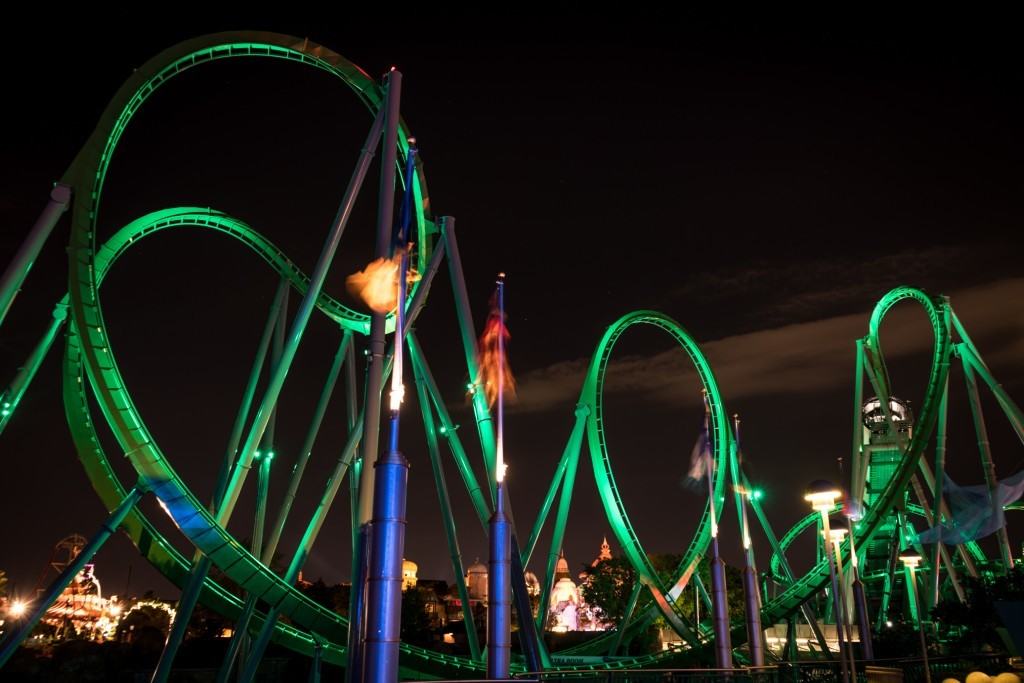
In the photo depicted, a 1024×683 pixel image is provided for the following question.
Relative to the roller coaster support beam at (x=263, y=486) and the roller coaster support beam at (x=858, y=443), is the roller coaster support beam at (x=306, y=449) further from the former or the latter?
the roller coaster support beam at (x=858, y=443)

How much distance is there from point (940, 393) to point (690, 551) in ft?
37.9

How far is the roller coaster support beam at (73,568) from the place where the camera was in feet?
45.0

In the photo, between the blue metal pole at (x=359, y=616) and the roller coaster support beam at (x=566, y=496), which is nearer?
the blue metal pole at (x=359, y=616)

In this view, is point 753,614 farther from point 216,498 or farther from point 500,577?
point 216,498

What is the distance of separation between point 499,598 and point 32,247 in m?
10.5

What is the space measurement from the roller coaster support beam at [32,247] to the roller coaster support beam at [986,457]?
3426 cm

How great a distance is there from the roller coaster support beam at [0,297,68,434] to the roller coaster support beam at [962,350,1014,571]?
34331 mm

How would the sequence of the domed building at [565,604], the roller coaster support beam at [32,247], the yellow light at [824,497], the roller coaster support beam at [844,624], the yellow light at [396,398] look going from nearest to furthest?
the yellow light at [396,398] → the roller coaster support beam at [32,247] → the roller coaster support beam at [844,624] → the yellow light at [824,497] → the domed building at [565,604]

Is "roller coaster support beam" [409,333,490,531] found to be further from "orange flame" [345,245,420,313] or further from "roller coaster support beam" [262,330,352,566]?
"orange flame" [345,245,420,313]

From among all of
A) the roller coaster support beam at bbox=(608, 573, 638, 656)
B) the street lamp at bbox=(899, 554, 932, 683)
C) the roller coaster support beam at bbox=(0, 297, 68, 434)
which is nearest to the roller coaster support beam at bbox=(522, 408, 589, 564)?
the roller coaster support beam at bbox=(608, 573, 638, 656)

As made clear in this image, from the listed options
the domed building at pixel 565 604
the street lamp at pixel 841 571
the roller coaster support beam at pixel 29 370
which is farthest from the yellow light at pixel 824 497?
the domed building at pixel 565 604

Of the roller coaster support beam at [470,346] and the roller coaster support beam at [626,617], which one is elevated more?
the roller coaster support beam at [470,346]

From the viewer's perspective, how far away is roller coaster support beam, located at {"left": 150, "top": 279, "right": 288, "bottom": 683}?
1585cm

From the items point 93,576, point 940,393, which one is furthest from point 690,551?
point 93,576
